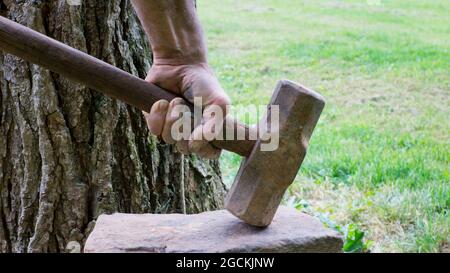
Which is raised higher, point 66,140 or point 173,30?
point 173,30

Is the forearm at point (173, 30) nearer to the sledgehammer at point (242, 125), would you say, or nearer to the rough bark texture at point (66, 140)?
the sledgehammer at point (242, 125)

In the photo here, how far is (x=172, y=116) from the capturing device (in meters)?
1.62

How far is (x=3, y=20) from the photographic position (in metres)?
1.67

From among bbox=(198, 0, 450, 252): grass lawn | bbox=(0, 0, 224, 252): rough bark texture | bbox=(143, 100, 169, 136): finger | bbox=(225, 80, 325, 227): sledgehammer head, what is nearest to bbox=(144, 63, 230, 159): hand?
bbox=(143, 100, 169, 136): finger

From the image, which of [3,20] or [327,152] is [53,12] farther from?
[327,152]

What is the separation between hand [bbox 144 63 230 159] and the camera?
1585 mm

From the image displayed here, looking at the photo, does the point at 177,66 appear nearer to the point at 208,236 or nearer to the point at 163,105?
the point at 163,105

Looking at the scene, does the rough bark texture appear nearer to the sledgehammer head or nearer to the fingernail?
the fingernail

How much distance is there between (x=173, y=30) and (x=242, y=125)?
0.37 m

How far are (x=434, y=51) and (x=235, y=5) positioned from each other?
3316mm

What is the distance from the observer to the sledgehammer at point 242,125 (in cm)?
156

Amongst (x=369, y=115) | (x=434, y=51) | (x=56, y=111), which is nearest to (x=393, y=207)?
(x=369, y=115)

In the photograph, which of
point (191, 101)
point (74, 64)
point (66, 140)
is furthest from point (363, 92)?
point (74, 64)
